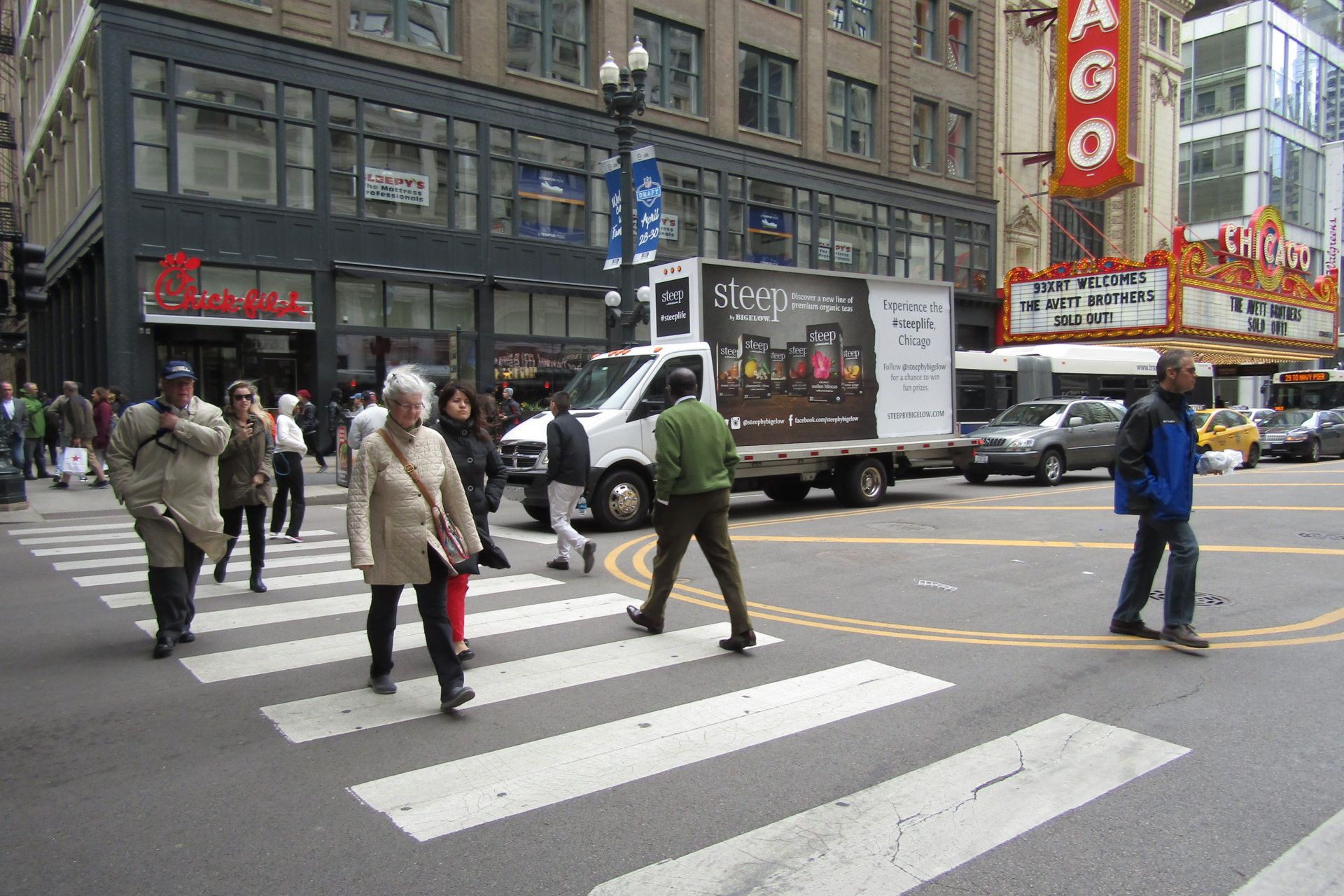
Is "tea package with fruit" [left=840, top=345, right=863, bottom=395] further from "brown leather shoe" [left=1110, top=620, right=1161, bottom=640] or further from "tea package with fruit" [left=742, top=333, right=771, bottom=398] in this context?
"brown leather shoe" [left=1110, top=620, right=1161, bottom=640]

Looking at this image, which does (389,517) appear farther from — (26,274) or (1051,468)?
(1051,468)

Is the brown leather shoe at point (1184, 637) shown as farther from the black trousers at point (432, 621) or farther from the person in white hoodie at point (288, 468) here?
the person in white hoodie at point (288, 468)

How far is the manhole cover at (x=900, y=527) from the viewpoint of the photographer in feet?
37.5

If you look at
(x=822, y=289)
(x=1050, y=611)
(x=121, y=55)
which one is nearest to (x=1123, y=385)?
(x=822, y=289)

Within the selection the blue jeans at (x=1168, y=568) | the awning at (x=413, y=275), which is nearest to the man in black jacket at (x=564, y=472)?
the blue jeans at (x=1168, y=568)

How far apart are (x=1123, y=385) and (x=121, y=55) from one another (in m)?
25.4

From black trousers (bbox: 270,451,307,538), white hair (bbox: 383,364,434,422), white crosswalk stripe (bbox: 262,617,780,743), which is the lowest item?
white crosswalk stripe (bbox: 262,617,780,743)

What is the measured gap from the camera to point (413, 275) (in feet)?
71.3

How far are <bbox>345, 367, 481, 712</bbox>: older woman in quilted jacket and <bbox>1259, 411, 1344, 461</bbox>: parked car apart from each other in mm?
27789

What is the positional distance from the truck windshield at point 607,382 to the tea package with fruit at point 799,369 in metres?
2.18

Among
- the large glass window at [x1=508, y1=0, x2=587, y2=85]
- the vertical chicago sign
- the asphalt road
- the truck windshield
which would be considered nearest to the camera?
the asphalt road

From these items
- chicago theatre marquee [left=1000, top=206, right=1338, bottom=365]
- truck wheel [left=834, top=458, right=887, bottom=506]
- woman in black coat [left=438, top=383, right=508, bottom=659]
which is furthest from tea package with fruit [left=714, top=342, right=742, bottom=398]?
chicago theatre marquee [left=1000, top=206, right=1338, bottom=365]

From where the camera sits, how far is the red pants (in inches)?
225

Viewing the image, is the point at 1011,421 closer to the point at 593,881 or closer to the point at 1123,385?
the point at 1123,385
